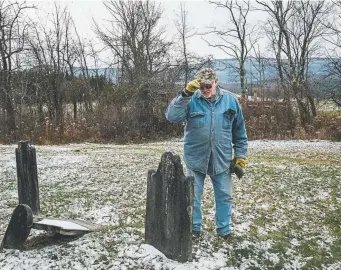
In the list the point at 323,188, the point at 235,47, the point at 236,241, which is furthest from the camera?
the point at 235,47

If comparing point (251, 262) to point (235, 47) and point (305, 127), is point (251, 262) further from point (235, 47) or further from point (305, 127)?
point (235, 47)

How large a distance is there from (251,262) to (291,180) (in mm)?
4451

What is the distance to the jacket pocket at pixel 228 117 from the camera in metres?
4.29

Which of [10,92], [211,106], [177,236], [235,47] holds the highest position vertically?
[235,47]

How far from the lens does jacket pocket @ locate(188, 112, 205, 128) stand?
13.9 feet

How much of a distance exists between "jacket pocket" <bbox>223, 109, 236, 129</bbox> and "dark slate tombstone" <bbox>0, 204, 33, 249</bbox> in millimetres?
2643

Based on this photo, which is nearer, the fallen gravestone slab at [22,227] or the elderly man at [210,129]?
the elderly man at [210,129]

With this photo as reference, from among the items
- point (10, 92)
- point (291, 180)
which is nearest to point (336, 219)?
point (291, 180)

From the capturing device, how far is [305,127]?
20.4m

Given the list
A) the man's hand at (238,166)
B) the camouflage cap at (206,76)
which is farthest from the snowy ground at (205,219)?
the camouflage cap at (206,76)

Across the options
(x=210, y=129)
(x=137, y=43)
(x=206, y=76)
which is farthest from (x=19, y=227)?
(x=137, y=43)

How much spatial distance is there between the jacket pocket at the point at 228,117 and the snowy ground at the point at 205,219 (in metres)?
1.54

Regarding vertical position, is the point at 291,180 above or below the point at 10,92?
below

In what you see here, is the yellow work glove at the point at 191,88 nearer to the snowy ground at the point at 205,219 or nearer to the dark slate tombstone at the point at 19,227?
the snowy ground at the point at 205,219
